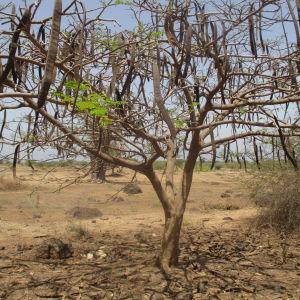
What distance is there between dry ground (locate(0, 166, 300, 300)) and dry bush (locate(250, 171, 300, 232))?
0.35m

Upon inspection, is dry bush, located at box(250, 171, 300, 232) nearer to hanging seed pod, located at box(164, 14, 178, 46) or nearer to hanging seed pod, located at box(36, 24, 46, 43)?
hanging seed pod, located at box(164, 14, 178, 46)

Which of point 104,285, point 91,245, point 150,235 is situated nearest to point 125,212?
point 150,235

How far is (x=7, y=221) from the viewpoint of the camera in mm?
10469

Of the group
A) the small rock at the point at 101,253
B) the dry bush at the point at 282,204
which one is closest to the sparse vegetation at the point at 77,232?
the small rock at the point at 101,253

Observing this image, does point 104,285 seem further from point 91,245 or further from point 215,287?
point 91,245

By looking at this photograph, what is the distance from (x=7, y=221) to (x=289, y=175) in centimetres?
637

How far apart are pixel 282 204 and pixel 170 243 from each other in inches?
154

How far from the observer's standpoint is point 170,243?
577 cm

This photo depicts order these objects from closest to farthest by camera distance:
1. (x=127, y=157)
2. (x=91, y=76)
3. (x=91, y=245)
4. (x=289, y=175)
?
(x=91, y=76)
(x=127, y=157)
(x=91, y=245)
(x=289, y=175)

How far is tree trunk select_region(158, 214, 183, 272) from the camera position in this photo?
227 inches

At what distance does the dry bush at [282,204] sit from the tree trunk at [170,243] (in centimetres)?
355

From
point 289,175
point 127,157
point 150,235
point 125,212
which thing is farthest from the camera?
point 125,212

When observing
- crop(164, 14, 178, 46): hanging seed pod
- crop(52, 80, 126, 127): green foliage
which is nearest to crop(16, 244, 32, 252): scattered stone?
crop(52, 80, 126, 127): green foliage

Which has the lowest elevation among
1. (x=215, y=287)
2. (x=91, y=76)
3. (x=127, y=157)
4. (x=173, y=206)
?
(x=215, y=287)
